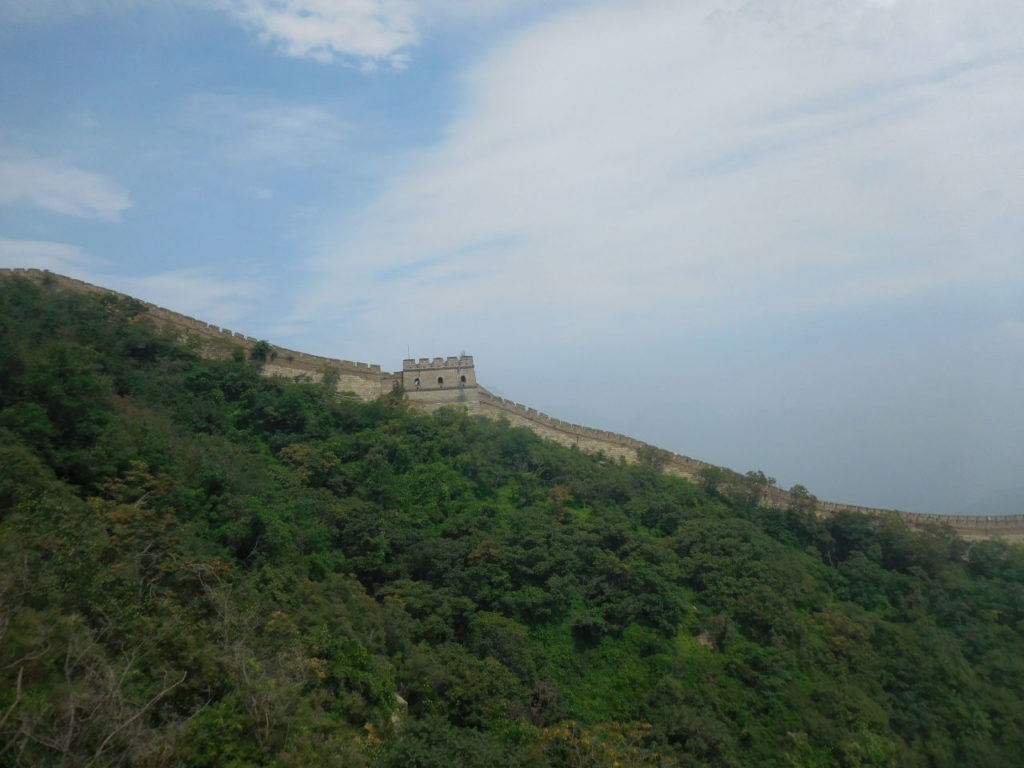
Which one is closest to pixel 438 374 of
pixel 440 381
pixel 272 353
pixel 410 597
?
pixel 440 381

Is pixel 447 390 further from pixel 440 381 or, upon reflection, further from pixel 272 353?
pixel 272 353

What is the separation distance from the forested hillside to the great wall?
4.13 ft

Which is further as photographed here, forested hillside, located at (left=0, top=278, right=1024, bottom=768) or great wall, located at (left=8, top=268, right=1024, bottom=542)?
great wall, located at (left=8, top=268, right=1024, bottom=542)

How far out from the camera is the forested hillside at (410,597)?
384 inches

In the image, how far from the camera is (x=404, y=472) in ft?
71.8

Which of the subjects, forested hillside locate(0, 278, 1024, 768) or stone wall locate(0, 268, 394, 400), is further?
stone wall locate(0, 268, 394, 400)

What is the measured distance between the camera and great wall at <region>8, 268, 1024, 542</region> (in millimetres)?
25234

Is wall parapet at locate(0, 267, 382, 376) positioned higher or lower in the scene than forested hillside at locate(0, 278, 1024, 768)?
higher

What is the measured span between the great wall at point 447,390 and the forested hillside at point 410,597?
126cm

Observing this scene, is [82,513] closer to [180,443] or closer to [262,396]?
[180,443]

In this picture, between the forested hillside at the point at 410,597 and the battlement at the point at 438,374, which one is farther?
the battlement at the point at 438,374

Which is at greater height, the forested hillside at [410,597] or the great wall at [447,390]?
the great wall at [447,390]

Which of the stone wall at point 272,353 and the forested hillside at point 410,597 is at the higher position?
the stone wall at point 272,353

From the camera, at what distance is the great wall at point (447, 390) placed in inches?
993
